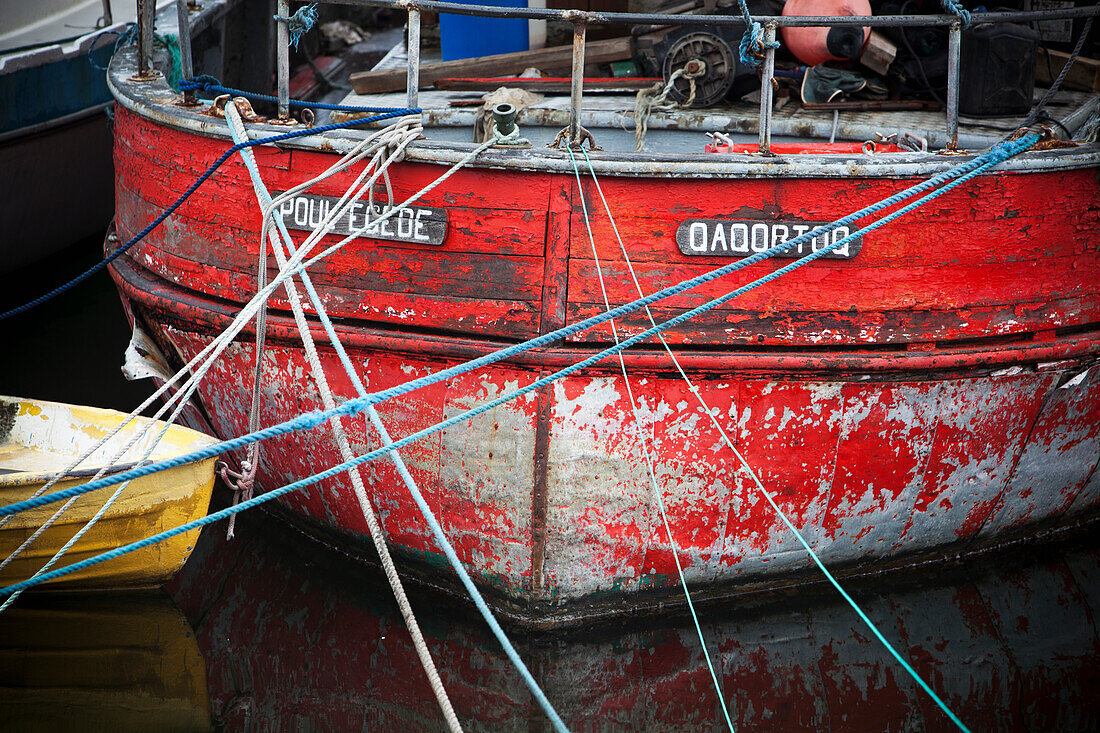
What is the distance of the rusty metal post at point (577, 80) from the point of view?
10.8ft

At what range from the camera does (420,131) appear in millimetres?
3543

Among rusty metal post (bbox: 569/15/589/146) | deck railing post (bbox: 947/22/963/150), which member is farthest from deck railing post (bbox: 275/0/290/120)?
deck railing post (bbox: 947/22/963/150)

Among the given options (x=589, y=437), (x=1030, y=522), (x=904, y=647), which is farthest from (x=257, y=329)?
(x=1030, y=522)

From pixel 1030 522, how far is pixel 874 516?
1.04 metres

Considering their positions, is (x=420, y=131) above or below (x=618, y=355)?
above

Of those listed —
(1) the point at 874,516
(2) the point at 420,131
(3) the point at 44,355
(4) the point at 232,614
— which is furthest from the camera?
(3) the point at 44,355

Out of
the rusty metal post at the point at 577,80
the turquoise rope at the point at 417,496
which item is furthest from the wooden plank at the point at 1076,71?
the turquoise rope at the point at 417,496

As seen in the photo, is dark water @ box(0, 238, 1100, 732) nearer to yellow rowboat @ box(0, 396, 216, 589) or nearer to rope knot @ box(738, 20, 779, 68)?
yellow rowboat @ box(0, 396, 216, 589)

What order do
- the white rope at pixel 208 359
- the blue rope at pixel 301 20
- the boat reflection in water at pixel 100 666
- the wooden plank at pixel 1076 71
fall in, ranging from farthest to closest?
the wooden plank at pixel 1076 71 → the boat reflection in water at pixel 100 666 → the blue rope at pixel 301 20 → the white rope at pixel 208 359

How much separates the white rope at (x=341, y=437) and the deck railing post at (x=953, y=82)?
2.46 m

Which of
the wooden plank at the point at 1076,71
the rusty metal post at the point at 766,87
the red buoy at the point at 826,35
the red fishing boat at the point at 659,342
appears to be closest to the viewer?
the rusty metal post at the point at 766,87

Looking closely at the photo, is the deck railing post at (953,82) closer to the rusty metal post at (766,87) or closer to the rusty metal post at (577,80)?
the rusty metal post at (766,87)

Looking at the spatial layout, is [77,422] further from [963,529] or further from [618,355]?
[963,529]

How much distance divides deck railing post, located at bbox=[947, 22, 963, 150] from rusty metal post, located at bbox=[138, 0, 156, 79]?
3.48 m
